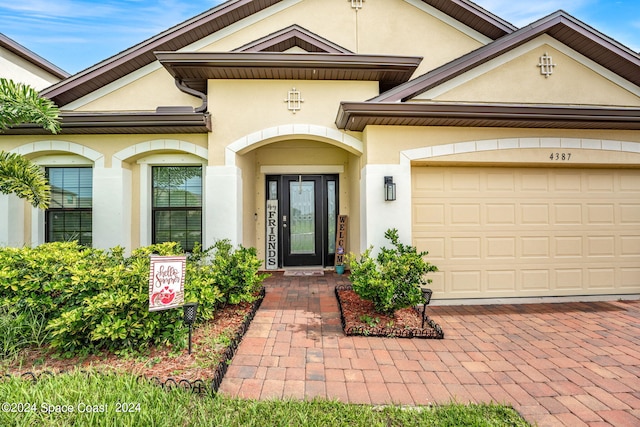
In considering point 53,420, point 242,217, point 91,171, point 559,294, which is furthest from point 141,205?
point 559,294

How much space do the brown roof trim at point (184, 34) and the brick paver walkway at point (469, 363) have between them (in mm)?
5926

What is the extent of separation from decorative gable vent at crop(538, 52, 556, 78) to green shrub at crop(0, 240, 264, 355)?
20.8 ft

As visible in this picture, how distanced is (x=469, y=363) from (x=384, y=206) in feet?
8.23

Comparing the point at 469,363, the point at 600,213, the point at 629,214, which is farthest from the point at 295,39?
the point at 629,214

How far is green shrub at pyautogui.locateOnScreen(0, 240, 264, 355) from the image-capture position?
9.82 feet

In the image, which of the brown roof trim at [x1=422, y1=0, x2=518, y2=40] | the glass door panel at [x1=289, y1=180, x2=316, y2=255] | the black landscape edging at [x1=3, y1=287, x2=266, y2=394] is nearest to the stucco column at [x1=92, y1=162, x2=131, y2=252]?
the black landscape edging at [x1=3, y1=287, x2=266, y2=394]

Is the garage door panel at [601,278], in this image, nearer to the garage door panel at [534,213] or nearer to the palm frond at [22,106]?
the garage door panel at [534,213]

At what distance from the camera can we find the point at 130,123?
5316 millimetres

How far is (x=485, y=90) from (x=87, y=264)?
21.0 ft

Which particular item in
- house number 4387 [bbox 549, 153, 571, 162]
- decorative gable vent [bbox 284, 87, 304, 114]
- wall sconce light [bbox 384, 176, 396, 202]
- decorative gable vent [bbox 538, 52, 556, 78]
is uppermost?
decorative gable vent [bbox 538, 52, 556, 78]

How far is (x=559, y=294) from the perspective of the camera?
5.23 m

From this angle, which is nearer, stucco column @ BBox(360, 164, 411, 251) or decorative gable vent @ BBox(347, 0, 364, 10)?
stucco column @ BBox(360, 164, 411, 251)

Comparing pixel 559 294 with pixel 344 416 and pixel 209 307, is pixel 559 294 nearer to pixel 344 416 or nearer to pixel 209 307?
pixel 344 416

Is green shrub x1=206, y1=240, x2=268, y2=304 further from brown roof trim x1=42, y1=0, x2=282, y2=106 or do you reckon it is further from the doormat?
brown roof trim x1=42, y1=0, x2=282, y2=106
